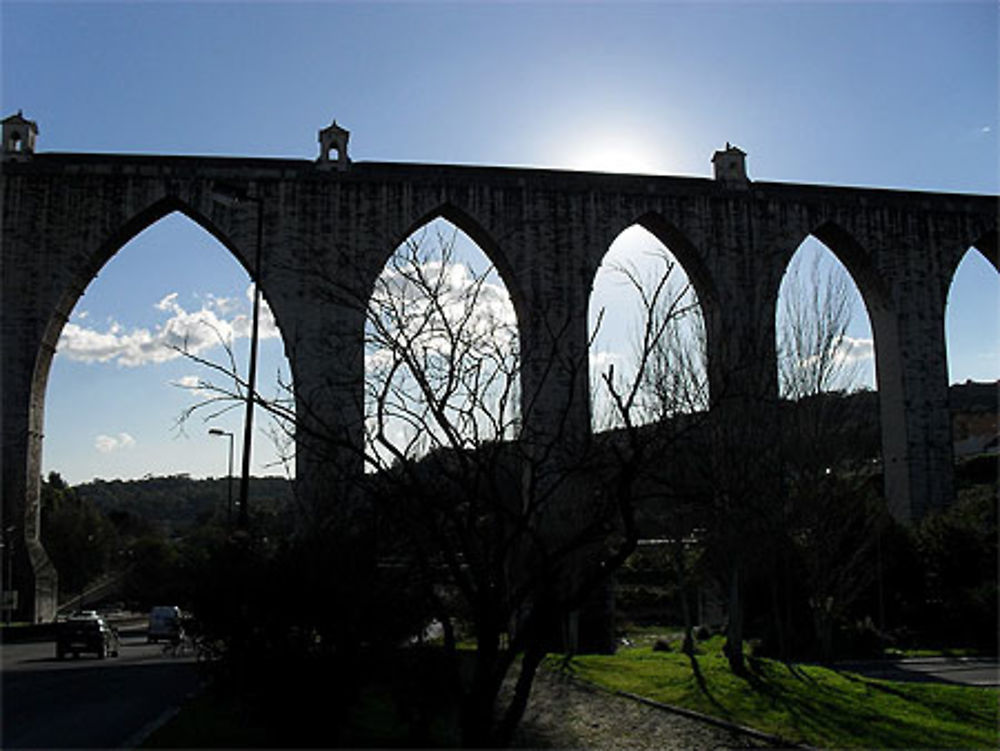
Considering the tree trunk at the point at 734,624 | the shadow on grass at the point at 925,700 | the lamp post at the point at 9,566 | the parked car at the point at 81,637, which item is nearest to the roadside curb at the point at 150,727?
the tree trunk at the point at 734,624

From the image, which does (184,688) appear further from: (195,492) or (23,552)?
(195,492)

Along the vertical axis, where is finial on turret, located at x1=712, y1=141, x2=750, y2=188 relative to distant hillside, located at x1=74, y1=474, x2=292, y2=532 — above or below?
above

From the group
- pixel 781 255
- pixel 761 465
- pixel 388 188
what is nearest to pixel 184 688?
pixel 761 465

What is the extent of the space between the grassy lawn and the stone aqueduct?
32.2 ft

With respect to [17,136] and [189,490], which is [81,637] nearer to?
[17,136]

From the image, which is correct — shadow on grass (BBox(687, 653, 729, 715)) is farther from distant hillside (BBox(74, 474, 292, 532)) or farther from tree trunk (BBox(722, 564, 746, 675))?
distant hillside (BBox(74, 474, 292, 532))

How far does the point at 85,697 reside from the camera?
43.4 ft

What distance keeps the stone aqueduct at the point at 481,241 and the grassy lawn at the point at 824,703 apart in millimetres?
9806

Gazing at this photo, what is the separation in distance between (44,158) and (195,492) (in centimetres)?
11418

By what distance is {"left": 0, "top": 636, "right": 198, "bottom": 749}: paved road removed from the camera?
381 inches

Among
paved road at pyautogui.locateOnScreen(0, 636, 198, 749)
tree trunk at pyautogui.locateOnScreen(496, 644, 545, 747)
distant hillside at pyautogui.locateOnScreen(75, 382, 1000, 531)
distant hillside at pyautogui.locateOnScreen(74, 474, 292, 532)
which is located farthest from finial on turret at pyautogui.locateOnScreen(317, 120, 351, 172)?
distant hillside at pyautogui.locateOnScreen(74, 474, 292, 532)

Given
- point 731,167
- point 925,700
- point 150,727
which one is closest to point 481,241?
point 731,167

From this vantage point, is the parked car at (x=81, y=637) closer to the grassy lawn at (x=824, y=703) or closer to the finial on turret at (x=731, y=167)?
the grassy lawn at (x=824, y=703)

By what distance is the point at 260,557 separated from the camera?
32.3 ft
